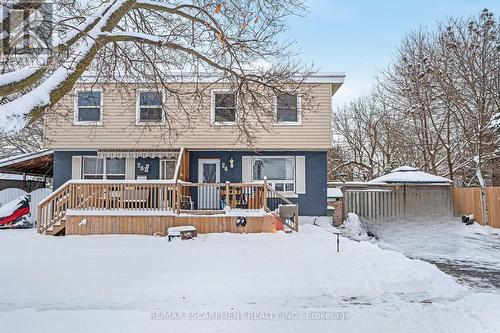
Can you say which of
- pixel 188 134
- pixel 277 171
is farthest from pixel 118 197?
pixel 277 171

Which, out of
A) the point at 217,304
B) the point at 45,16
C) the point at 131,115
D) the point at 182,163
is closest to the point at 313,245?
the point at 217,304

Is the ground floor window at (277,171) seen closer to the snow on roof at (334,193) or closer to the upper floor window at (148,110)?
the snow on roof at (334,193)

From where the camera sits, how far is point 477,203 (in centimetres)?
1507

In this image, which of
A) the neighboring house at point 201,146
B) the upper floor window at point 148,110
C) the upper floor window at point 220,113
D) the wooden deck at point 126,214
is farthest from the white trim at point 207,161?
the wooden deck at point 126,214

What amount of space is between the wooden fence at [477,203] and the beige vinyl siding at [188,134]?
6.33 metres

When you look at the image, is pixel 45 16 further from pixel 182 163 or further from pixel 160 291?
pixel 182 163

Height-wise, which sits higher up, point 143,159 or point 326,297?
point 143,159

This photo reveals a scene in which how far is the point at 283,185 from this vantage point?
47.2 feet

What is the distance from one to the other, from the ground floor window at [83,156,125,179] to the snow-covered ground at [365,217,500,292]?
381 inches

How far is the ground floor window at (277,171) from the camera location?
47.2 feet

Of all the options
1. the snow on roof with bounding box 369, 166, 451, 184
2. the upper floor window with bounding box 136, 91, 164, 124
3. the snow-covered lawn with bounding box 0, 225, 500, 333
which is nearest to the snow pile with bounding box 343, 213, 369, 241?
the snow on roof with bounding box 369, 166, 451, 184

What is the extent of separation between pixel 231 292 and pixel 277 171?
9.16 m

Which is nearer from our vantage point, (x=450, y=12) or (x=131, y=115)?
(x=131, y=115)

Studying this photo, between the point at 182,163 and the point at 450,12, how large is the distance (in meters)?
14.8
